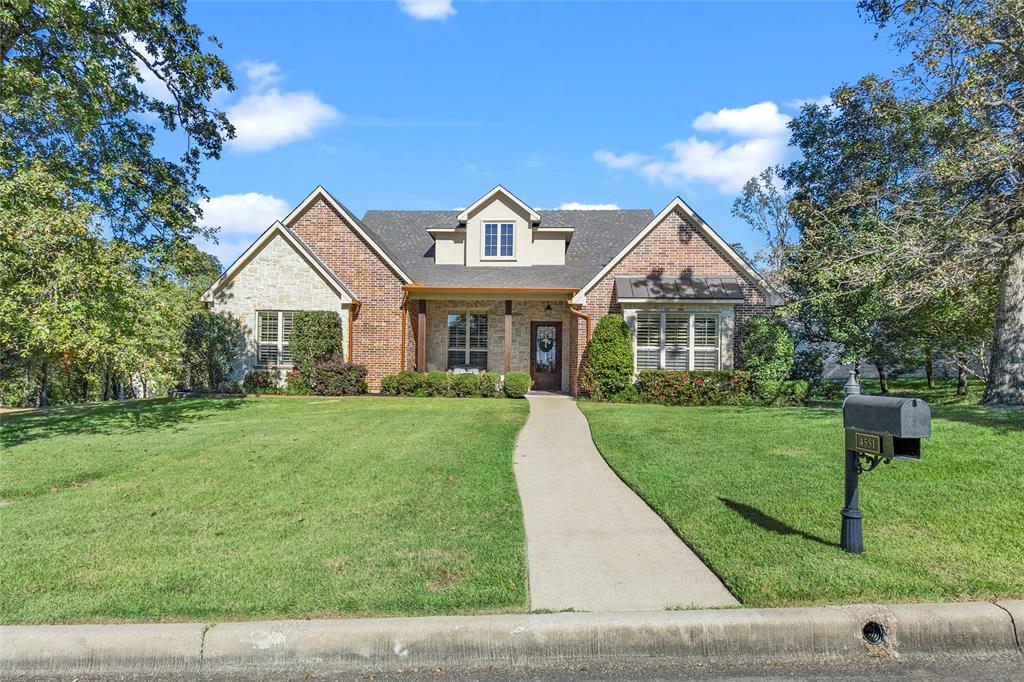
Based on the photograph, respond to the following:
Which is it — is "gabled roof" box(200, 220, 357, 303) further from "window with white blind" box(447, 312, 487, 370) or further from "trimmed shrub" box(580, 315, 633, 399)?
"trimmed shrub" box(580, 315, 633, 399)

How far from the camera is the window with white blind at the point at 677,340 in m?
18.0

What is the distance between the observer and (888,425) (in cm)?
421

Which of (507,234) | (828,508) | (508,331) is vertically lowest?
(828,508)

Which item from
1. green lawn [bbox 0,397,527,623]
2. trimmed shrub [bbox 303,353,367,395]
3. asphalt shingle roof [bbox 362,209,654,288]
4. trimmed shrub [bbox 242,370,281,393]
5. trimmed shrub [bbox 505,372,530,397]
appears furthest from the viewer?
asphalt shingle roof [bbox 362,209,654,288]

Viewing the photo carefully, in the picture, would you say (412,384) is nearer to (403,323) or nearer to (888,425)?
(403,323)

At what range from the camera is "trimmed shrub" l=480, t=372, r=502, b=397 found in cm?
1812

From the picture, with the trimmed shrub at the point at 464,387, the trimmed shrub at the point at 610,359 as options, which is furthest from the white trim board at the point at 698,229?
the trimmed shrub at the point at 464,387

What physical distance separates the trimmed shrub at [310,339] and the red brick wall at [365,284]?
2.54 ft

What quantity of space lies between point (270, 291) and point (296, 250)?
5.10 ft

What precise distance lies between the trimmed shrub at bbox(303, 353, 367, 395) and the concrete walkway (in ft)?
36.3

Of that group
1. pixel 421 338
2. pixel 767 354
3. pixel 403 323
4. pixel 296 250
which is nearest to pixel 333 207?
pixel 296 250

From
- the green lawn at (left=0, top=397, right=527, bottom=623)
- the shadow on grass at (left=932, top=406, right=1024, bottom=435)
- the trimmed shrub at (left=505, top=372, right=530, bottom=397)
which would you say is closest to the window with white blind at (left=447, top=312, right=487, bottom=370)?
the trimmed shrub at (left=505, top=372, right=530, bottom=397)

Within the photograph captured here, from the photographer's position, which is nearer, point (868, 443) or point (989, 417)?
point (868, 443)

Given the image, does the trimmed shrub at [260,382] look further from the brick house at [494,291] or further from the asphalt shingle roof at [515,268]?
the asphalt shingle roof at [515,268]
